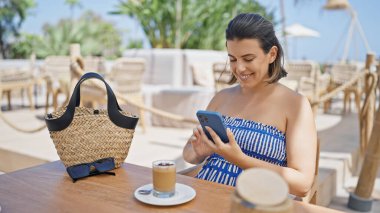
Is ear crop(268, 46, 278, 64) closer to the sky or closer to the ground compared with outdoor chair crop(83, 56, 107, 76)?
closer to the sky

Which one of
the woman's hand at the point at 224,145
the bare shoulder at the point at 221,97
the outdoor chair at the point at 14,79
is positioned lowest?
the outdoor chair at the point at 14,79

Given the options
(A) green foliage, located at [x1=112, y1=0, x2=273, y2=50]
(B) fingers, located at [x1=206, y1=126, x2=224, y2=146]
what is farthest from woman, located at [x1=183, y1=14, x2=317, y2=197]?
(A) green foliage, located at [x1=112, y1=0, x2=273, y2=50]

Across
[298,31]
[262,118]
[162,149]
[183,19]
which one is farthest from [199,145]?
[298,31]

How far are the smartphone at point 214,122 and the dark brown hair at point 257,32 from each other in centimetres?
43

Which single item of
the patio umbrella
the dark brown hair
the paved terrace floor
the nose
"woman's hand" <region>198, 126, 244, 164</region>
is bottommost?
the paved terrace floor

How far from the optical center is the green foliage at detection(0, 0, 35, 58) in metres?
13.2

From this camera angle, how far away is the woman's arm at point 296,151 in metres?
1.17

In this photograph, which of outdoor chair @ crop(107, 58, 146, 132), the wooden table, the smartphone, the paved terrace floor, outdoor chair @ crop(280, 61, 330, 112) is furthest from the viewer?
outdoor chair @ crop(280, 61, 330, 112)

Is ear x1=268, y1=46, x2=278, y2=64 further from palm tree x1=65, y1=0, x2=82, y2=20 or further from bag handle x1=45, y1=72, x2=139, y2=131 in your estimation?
palm tree x1=65, y1=0, x2=82, y2=20

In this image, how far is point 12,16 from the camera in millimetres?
13570

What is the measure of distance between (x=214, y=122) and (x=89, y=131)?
419mm

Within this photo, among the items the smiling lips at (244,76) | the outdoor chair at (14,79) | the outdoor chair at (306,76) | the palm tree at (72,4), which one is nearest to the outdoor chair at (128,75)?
the outdoor chair at (306,76)

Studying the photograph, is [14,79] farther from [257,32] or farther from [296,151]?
[296,151]

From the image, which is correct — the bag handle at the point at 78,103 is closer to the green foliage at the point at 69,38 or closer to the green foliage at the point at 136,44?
the green foliage at the point at 136,44
